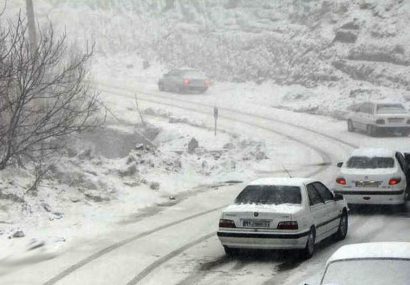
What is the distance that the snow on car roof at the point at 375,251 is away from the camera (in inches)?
282

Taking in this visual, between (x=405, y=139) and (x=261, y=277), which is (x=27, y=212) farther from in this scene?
(x=405, y=139)

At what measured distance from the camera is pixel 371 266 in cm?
699

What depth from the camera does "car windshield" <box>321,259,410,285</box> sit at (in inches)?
266

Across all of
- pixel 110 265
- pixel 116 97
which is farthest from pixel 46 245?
pixel 116 97

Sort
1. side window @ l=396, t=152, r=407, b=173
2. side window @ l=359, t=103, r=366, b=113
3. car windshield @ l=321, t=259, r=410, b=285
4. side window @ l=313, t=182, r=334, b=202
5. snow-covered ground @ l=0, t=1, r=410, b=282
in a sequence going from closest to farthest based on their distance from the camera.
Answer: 1. car windshield @ l=321, t=259, r=410, b=285
2. side window @ l=313, t=182, r=334, b=202
3. snow-covered ground @ l=0, t=1, r=410, b=282
4. side window @ l=396, t=152, r=407, b=173
5. side window @ l=359, t=103, r=366, b=113

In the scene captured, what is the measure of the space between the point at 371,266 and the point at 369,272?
0.37 feet

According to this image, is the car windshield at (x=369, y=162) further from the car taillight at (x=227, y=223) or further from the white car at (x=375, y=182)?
the car taillight at (x=227, y=223)

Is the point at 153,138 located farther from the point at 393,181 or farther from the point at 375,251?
the point at 375,251

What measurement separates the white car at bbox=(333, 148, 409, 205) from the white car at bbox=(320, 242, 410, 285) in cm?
864

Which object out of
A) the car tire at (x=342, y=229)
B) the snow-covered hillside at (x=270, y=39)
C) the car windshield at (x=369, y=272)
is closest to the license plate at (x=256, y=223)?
the car tire at (x=342, y=229)

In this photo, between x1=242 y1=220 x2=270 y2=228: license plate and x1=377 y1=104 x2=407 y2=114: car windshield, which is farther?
x1=377 y1=104 x2=407 y2=114: car windshield

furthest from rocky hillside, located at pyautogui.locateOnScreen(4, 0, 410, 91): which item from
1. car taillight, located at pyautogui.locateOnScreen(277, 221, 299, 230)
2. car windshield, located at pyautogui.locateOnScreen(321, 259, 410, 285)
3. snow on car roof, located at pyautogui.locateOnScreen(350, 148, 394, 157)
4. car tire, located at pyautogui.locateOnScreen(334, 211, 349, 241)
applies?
car windshield, located at pyautogui.locateOnScreen(321, 259, 410, 285)

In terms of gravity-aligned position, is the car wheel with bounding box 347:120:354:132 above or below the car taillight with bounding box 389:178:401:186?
below

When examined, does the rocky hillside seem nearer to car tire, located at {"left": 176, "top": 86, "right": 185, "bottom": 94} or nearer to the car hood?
car tire, located at {"left": 176, "top": 86, "right": 185, "bottom": 94}
